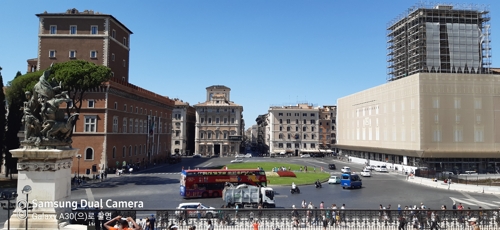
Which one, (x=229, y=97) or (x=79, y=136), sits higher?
(x=229, y=97)

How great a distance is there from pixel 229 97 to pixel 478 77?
65.8 m

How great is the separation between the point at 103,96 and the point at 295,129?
6196 centimetres

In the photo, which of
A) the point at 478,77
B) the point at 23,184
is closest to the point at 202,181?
the point at 23,184

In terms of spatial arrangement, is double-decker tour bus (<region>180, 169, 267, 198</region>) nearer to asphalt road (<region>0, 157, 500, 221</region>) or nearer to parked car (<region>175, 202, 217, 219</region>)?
asphalt road (<region>0, 157, 500, 221</region>)

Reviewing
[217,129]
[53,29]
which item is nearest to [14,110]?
[53,29]

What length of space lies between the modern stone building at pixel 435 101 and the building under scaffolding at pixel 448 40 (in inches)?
5.9

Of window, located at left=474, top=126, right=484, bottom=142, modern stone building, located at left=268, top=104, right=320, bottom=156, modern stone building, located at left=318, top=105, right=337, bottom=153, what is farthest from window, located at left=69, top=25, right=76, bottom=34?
modern stone building, located at left=318, top=105, right=337, bottom=153

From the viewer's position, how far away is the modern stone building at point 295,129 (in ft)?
328

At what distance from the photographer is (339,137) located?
298ft

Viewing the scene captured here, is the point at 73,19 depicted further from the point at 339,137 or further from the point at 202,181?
the point at 339,137

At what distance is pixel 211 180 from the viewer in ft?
106

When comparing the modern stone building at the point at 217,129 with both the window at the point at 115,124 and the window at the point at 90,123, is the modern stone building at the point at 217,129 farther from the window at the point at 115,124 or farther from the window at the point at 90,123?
the window at the point at 90,123

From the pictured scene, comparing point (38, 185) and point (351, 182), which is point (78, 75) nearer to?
point (38, 185)

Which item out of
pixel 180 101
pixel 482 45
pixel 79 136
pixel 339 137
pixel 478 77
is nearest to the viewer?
pixel 79 136
